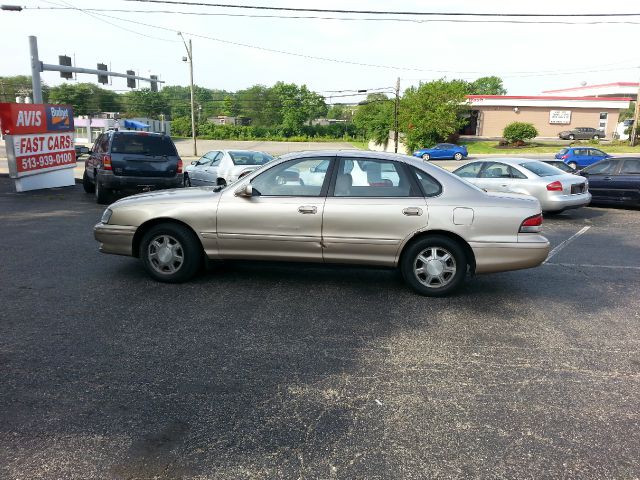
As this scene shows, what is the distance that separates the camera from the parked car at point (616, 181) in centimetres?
1344

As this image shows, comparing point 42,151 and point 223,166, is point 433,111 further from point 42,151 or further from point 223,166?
point 42,151

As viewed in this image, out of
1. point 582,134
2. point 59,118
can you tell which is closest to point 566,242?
point 59,118

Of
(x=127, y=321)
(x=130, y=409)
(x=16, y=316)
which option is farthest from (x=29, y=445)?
(x=16, y=316)

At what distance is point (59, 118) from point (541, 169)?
1394 centimetres

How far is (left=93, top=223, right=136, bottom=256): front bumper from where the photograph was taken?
19.6ft

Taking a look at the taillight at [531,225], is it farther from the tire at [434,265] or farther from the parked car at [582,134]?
the parked car at [582,134]

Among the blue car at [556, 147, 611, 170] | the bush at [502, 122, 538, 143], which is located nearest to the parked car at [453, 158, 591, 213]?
the blue car at [556, 147, 611, 170]

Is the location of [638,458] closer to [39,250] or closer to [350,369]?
[350,369]

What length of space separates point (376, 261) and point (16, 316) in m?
3.60

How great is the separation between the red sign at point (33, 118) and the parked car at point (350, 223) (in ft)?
33.0

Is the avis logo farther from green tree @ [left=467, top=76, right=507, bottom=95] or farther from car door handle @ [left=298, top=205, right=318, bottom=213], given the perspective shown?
green tree @ [left=467, top=76, right=507, bottom=95]

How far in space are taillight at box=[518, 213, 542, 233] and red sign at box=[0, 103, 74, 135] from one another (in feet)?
43.9

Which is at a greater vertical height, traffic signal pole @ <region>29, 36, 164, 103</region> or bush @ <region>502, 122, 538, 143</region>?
traffic signal pole @ <region>29, 36, 164, 103</region>

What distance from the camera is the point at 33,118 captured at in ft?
48.1
